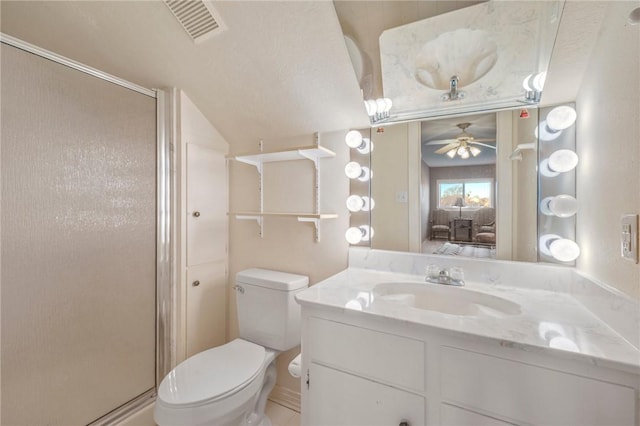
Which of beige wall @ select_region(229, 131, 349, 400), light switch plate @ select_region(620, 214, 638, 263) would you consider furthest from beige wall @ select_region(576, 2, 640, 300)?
beige wall @ select_region(229, 131, 349, 400)

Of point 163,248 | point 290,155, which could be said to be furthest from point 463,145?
point 163,248

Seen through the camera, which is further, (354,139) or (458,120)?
(354,139)

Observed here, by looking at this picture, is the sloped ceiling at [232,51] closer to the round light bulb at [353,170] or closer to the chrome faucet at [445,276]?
the round light bulb at [353,170]

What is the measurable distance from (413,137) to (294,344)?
1.24m

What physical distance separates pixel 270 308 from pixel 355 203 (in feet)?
2.41

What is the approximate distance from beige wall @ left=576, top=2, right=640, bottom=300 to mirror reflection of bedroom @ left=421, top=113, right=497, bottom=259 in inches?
10.7

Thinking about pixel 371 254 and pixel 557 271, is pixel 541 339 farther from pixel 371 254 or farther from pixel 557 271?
pixel 371 254

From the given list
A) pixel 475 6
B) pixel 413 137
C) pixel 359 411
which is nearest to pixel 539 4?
pixel 475 6

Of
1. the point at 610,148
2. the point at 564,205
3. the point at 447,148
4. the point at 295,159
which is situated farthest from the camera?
the point at 295,159

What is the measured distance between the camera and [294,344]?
138cm

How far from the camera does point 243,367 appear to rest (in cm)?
120

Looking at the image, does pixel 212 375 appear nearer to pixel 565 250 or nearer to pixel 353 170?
pixel 353 170

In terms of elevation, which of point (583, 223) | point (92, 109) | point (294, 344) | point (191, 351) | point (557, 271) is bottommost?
point (191, 351)

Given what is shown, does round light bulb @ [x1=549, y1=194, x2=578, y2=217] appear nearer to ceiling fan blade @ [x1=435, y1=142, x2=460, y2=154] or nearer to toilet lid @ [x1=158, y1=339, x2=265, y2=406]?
ceiling fan blade @ [x1=435, y1=142, x2=460, y2=154]
